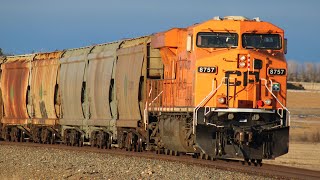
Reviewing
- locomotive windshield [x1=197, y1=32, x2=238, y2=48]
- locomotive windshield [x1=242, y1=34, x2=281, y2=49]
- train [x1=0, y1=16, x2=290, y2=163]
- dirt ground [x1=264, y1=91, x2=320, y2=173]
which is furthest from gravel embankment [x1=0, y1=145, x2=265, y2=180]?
dirt ground [x1=264, y1=91, x2=320, y2=173]

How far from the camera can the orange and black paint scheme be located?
20406mm

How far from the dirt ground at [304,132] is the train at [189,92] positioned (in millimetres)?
6950

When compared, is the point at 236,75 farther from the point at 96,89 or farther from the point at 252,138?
the point at 96,89

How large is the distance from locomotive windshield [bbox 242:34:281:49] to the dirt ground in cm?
757

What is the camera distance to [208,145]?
20438mm

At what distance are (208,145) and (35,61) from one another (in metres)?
18.3

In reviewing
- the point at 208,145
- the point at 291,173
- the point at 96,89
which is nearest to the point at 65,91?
the point at 96,89

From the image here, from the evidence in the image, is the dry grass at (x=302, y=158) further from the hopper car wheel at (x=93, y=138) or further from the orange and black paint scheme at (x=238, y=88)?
the orange and black paint scheme at (x=238, y=88)

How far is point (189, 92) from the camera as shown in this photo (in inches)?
850

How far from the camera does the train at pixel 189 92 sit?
20.5m

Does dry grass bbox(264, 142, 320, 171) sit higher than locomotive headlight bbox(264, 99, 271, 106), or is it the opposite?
locomotive headlight bbox(264, 99, 271, 106)

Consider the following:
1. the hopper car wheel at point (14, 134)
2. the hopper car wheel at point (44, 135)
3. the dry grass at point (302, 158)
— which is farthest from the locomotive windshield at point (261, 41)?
the hopper car wheel at point (14, 134)

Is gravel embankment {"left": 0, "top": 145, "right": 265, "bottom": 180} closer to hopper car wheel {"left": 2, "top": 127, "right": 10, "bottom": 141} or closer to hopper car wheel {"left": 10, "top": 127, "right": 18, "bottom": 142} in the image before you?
hopper car wheel {"left": 10, "top": 127, "right": 18, "bottom": 142}

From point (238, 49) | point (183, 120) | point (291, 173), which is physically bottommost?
point (291, 173)
